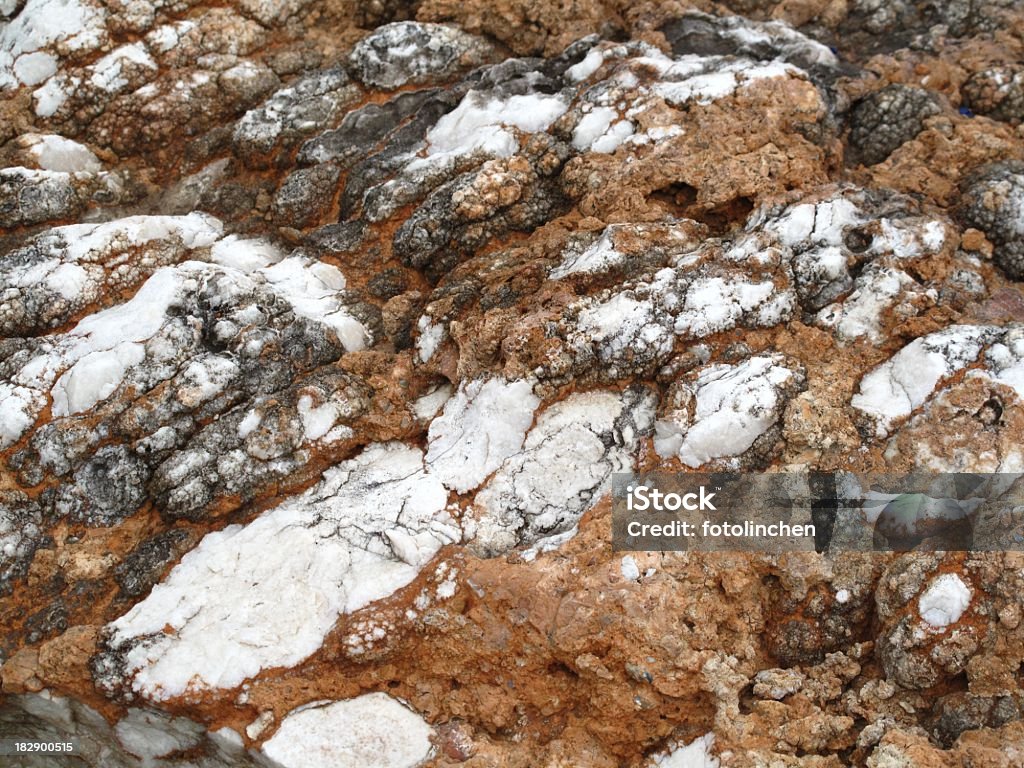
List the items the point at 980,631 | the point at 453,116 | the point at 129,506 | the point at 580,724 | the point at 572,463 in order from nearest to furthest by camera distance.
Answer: the point at 980,631, the point at 580,724, the point at 572,463, the point at 129,506, the point at 453,116

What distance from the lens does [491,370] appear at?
18.5 ft

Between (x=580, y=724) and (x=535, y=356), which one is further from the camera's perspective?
(x=535, y=356)

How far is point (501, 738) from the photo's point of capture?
195 inches

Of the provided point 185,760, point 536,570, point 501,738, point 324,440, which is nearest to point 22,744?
point 185,760

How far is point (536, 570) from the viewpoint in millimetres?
4941

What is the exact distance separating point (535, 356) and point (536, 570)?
4.57 feet

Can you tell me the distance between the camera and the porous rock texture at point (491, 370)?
480cm

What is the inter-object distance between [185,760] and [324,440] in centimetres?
214

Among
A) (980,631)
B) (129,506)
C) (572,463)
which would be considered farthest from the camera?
(129,506)

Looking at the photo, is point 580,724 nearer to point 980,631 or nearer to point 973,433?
point 980,631

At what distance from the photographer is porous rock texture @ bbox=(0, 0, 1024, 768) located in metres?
4.80

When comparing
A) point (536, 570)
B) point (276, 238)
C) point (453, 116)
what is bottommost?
point (536, 570)

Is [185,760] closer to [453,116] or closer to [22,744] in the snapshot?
[22,744]

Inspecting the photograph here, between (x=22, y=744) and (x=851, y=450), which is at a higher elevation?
(x=851, y=450)
